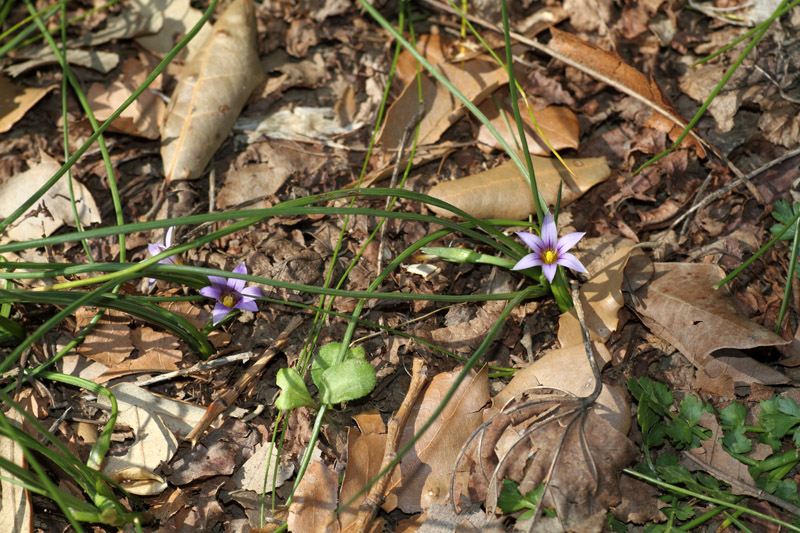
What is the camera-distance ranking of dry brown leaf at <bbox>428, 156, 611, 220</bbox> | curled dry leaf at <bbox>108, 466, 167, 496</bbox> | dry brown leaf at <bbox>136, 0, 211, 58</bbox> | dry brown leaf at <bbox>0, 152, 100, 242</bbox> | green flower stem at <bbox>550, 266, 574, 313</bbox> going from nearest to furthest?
curled dry leaf at <bbox>108, 466, 167, 496</bbox>, green flower stem at <bbox>550, 266, 574, 313</bbox>, dry brown leaf at <bbox>428, 156, 611, 220</bbox>, dry brown leaf at <bbox>0, 152, 100, 242</bbox>, dry brown leaf at <bbox>136, 0, 211, 58</bbox>

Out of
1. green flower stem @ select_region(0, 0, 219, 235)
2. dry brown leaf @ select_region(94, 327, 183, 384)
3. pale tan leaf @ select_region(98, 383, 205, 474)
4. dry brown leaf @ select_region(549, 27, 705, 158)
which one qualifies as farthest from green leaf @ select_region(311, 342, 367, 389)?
dry brown leaf @ select_region(549, 27, 705, 158)

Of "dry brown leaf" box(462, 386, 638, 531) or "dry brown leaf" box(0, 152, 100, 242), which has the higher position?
"dry brown leaf" box(0, 152, 100, 242)

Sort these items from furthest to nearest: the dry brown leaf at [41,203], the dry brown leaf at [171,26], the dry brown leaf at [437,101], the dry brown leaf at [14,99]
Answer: the dry brown leaf at [171,26], the dry brown leaf at [14,99], the dry brown leaf at [437,101], the dry brown leaf at [41,203]

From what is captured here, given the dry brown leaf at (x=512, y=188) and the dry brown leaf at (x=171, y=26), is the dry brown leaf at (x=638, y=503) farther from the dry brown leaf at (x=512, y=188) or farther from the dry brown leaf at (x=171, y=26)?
the dry brown leaf at (x=171, y=26)

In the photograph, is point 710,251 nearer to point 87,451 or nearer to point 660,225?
point 660,225

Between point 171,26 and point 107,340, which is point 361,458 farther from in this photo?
point 171,26

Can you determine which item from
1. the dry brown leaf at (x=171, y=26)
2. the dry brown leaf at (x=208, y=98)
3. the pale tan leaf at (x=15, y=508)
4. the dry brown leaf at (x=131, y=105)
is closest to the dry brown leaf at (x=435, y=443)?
the pale tan leaf at (x=15, y=508)

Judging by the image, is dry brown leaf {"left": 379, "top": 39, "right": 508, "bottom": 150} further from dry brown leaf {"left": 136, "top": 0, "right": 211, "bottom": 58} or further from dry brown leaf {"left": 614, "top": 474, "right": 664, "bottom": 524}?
dry brown leaf {"left": 614, "top": 474, "right": 664, "bottom": 524}
